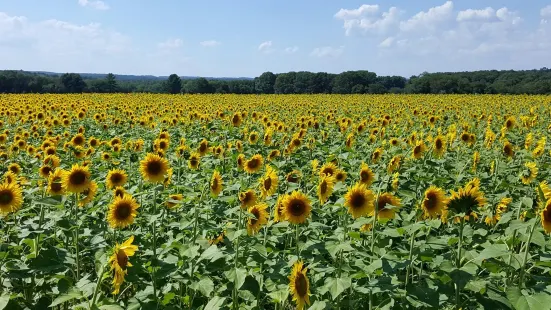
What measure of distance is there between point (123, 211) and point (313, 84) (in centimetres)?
6317

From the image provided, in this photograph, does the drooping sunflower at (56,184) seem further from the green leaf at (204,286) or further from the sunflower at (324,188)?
the sunflower at (324,188)

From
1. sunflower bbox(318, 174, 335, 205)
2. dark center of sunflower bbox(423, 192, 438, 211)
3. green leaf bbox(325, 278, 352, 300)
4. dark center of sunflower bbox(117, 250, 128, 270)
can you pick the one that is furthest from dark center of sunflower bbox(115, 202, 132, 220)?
dark center of sunflower bbox(423, 192, 438, 211)

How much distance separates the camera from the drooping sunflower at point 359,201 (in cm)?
307

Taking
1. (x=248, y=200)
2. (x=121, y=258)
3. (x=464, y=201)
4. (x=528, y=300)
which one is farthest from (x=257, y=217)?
(x=528, y=300)

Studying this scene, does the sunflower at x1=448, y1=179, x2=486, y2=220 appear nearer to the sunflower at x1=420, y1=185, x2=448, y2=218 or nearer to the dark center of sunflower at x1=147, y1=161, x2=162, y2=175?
the sunflower at x1=420, y1=185, x2=448, y2=218

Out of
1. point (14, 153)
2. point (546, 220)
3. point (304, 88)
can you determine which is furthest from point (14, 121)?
point (304, 88)

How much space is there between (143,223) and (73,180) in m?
1.16

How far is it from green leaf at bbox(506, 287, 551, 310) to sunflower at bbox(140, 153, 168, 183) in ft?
9.03

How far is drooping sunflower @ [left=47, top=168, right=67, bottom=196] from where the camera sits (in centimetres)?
377

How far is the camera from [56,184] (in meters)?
3.88

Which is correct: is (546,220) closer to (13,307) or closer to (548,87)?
(13,307)

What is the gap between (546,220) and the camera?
8.19ft

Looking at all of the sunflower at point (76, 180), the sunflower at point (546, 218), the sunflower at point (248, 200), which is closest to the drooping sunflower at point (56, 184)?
the sunflower at point (76, 180)

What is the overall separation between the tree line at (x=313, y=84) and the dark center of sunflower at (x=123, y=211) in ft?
162
